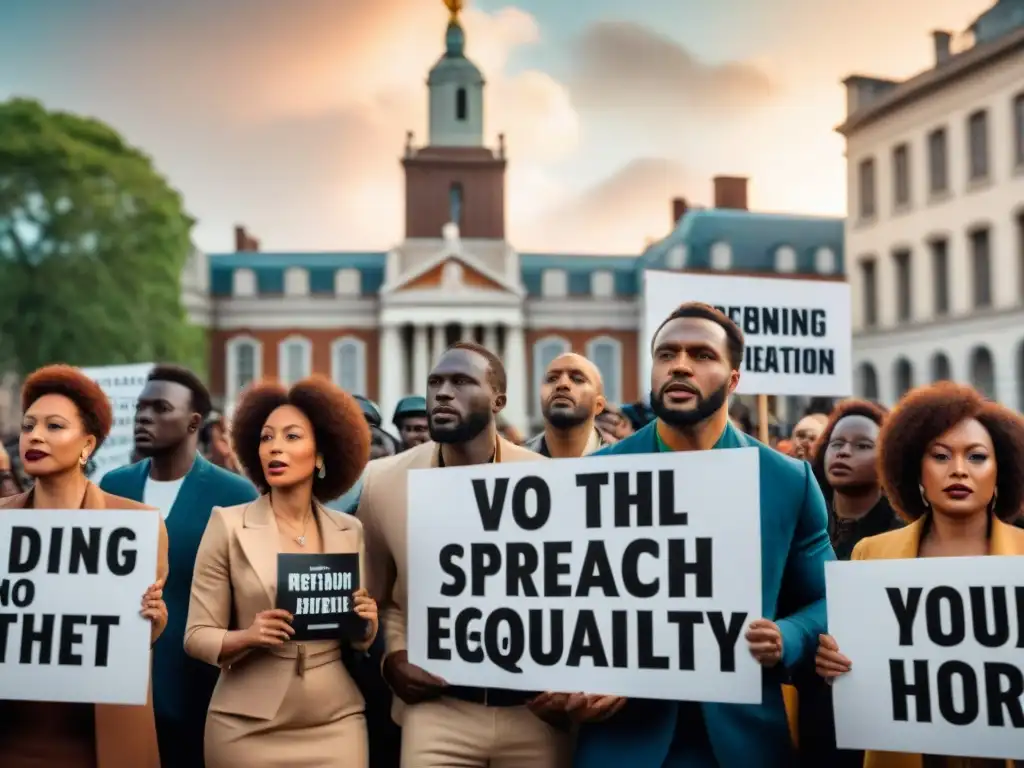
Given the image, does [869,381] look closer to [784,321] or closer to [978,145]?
[978,145]

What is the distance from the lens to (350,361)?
6056 cm

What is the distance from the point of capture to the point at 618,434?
7938 millimetres

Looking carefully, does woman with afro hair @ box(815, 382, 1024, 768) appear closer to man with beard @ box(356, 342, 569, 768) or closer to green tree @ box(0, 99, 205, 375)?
man with beard @ box(356, 342, 569, 768)

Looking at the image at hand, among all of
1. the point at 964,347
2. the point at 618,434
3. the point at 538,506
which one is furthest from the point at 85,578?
the point at 964,347

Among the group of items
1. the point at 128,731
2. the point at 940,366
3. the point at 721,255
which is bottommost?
the point at 128,731

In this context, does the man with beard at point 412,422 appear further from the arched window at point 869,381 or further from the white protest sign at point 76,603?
the arched window at point 869,381

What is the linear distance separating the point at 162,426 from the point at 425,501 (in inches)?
67.6

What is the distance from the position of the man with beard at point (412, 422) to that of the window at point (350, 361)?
52331 mm

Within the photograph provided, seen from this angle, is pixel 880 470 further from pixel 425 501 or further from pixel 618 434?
pixel 618 434

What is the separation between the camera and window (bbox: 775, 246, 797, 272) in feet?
188

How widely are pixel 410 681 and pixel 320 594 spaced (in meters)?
0.41

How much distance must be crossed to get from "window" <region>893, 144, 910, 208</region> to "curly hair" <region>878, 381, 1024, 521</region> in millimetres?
34357

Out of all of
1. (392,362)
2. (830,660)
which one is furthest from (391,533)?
(392,362)

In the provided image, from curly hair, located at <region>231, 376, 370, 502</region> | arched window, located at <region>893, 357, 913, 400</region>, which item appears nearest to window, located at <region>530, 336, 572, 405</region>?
arched window, located at <region>893, 357, 913, 400</region>
